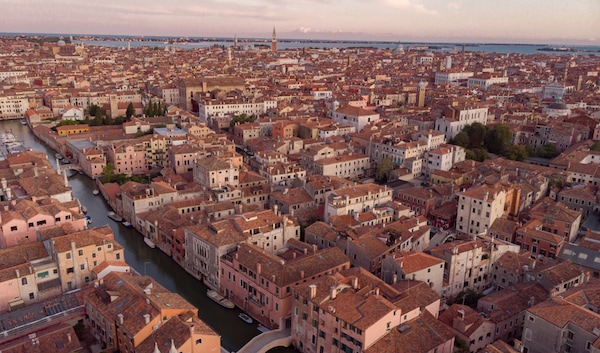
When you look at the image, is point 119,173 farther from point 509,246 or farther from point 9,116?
point 9,116

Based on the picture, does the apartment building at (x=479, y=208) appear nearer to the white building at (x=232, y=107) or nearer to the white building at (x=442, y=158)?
the white building at (x=442, y=158)

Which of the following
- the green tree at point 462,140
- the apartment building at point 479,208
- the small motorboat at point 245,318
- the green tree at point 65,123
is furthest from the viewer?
the green tree at point 65,123

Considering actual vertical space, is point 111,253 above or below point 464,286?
above

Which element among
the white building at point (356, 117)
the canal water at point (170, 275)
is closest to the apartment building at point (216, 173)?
the canal water at point (170, 275)

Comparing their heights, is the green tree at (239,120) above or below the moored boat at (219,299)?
above

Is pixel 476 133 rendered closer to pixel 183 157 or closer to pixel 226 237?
pixel 183 157

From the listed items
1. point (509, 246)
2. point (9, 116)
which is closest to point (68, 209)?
point (509, 246)

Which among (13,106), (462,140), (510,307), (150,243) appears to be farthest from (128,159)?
(13,106)
